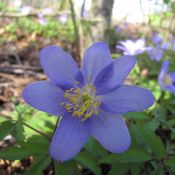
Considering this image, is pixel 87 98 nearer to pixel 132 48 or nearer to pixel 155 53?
pixel 132 48

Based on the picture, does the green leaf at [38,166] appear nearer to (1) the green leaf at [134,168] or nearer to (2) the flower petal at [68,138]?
(2) the flower petal at [68,138]

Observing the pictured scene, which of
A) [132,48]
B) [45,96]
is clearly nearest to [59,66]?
[45,96]

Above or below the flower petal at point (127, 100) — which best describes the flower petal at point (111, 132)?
below

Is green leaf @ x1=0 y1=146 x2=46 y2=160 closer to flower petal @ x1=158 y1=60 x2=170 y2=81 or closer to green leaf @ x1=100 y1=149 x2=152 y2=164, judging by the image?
green leaf @ x1=100 y1=149 x2=152 y2=164

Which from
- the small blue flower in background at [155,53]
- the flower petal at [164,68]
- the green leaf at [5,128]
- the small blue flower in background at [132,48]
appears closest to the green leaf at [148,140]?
the green leaf at [5,128]

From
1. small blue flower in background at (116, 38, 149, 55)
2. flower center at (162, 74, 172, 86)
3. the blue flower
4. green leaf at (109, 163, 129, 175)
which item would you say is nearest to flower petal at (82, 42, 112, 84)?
the blue flower

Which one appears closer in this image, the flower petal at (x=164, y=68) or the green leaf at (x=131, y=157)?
the green leaf at (x=131, y=157)

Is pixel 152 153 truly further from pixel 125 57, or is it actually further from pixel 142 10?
pixel 142 10
